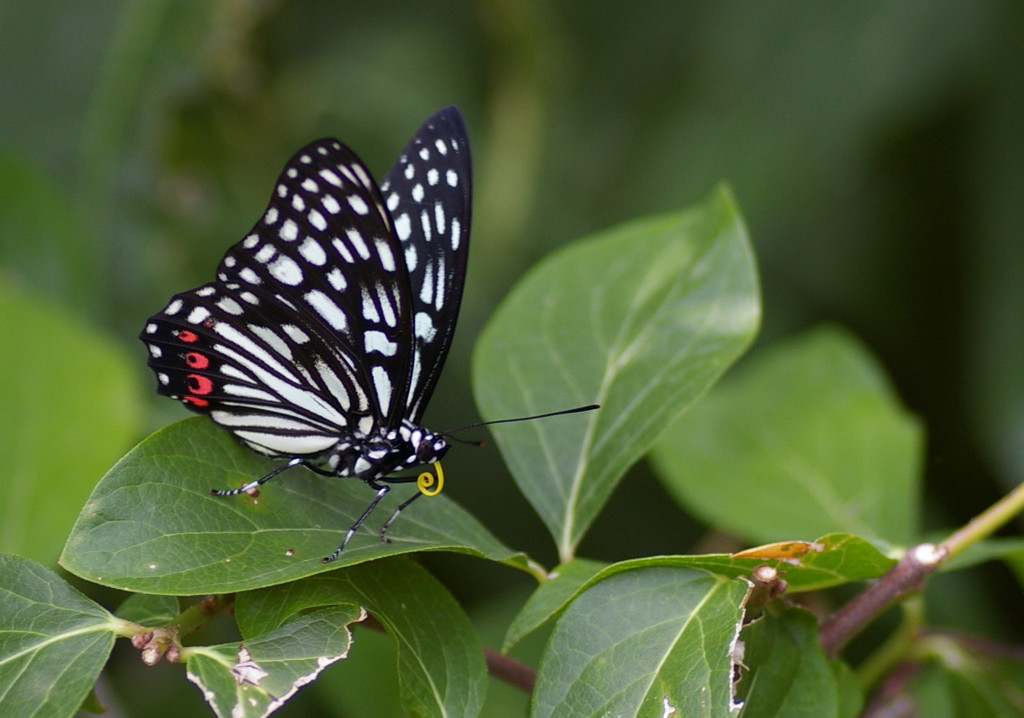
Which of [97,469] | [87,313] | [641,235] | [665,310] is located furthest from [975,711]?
[87,313]

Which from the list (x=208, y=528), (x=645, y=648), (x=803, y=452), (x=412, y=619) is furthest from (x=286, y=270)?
(x=803, y=452)

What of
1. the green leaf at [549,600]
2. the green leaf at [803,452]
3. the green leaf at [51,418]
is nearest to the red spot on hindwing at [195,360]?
the green leaf at [51,418]

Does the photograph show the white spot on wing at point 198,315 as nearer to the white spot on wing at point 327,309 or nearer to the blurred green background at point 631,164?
the white spot on wing at point 327,309

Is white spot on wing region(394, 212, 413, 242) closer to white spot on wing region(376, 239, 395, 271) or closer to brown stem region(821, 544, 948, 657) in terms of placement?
white spot on wing region(376, 239, 395, 271)

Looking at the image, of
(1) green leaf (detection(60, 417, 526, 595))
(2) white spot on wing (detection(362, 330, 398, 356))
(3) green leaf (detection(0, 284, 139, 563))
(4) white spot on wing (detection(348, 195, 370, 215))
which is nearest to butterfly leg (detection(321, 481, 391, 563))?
(1) green leaf (detection(60, 417, 526, 595))

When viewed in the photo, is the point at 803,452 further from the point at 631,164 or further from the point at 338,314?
the point at 631,164

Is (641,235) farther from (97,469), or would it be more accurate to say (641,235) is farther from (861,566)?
(97,469)
